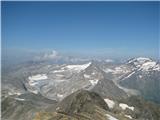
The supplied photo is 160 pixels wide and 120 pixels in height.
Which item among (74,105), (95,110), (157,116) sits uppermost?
(95,110)

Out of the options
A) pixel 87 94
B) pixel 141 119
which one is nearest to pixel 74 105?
pixel 87 94

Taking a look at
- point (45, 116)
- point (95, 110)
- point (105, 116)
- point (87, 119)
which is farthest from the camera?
point (95, 110)

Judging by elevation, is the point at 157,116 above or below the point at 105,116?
below

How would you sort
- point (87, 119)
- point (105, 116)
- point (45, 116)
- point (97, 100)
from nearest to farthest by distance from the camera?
point (45, 116), point (87, 119), point (105, 116), point (97, 100)

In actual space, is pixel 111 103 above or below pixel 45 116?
below

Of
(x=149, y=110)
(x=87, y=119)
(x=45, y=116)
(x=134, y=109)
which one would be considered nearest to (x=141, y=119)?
(x=134, y=109)

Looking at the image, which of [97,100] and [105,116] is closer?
[105,116]

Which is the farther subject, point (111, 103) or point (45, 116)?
point (111, 103)

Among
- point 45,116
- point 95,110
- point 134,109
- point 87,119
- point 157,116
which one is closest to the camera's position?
point 45,116

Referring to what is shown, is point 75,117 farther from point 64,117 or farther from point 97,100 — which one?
point 97,100

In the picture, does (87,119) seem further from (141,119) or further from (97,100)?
(141,119)
